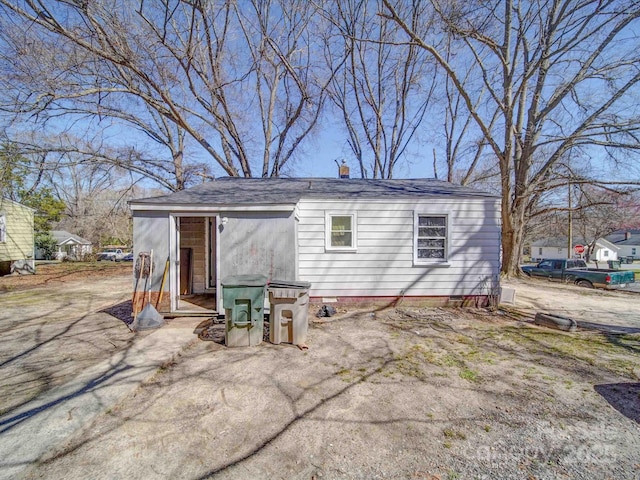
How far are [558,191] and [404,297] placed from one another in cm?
1702

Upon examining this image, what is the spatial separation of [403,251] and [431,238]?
2.65 ft

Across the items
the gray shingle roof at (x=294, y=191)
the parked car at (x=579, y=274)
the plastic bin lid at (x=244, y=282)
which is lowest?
the parked car at (x=579, y=274)

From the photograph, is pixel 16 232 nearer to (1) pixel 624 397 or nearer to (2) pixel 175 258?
(2) pixel 175 258

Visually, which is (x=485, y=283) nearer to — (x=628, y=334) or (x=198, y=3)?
(x=628, y=334)

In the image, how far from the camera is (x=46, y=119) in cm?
1017

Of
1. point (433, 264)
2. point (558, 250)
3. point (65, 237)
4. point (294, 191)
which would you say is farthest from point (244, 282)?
point (558, 250)

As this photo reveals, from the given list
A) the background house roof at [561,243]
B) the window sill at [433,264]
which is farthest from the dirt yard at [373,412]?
the background house roof at [561,243]

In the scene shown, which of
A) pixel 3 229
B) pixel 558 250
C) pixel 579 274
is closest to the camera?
pixel 579 274

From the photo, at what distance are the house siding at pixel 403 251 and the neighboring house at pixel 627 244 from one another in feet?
201

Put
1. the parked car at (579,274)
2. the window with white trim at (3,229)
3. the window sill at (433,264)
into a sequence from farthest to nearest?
the window with white trim at (3,229) → the parked car at (579,274) → the window sill at (433,264)

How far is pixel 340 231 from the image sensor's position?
7.29 metres

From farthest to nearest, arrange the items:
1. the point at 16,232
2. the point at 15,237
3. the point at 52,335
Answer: the point at 16,232, the point at 15,237, the point at 52,335

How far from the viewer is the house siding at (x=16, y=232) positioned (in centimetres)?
1313

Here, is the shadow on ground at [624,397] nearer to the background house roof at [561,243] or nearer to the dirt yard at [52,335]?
the dirt yard at [52,335]
